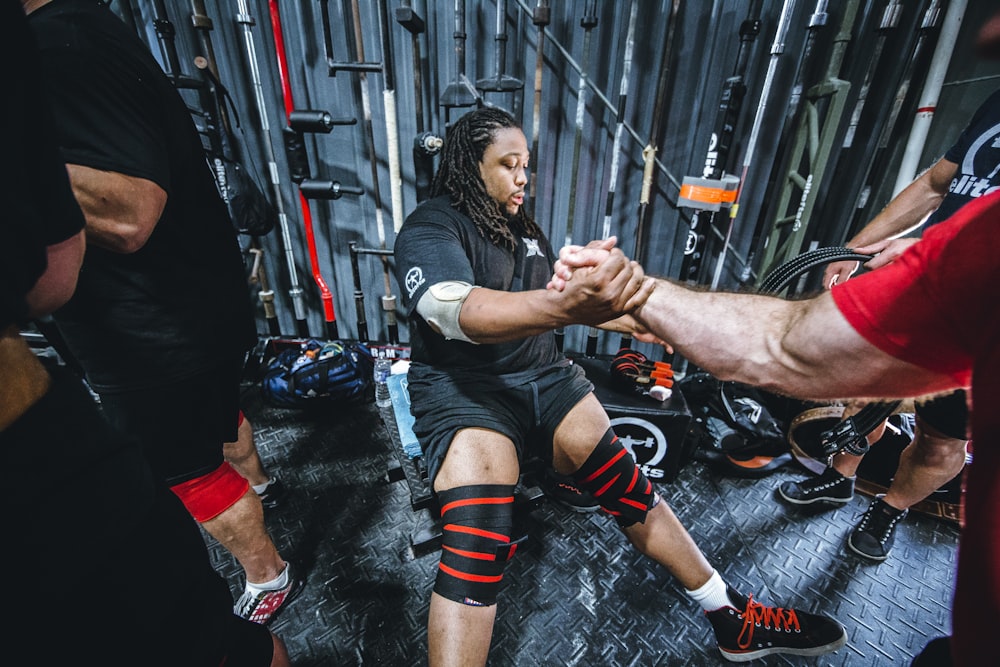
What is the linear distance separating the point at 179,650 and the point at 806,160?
147 inches

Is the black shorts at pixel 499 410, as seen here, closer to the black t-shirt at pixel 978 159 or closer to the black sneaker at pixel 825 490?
the black sneaker at pixel 825 490

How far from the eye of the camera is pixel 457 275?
1.36 metres

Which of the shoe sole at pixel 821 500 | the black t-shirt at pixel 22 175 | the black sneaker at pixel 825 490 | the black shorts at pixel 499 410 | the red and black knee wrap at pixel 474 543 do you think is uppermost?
the black t-shirt at pixel 22 175

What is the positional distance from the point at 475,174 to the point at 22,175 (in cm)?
139

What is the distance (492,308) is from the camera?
1.25 metres

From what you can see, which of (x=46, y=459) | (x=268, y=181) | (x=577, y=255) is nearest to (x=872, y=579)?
(x=577, y=255)

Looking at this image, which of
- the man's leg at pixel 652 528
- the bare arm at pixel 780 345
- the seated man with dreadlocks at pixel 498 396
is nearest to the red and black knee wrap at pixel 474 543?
the seated man with dreadlocks at pixel 498 396

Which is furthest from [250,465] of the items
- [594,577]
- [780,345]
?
[780,345]

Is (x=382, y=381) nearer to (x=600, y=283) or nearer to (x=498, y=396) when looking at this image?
(x=498, y=396)

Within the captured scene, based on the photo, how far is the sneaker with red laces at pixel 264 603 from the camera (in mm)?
1579

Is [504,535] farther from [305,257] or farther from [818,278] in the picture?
[818,278]

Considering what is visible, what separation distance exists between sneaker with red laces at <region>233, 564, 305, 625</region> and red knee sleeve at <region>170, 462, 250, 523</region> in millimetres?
481

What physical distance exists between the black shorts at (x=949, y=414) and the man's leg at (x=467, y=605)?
1719 millimetres

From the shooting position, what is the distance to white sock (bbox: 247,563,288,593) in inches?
63.5
